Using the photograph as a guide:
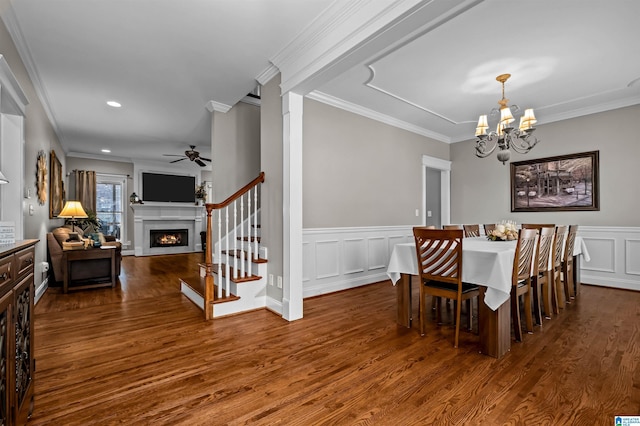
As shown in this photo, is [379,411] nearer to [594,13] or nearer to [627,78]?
[594,13]

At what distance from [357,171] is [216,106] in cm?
222

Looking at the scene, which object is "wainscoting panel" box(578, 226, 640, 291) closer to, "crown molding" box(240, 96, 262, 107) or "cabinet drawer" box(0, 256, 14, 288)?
"crown molding" box(240, 96, 262, 107)

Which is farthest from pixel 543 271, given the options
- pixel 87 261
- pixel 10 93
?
pixel 87 261

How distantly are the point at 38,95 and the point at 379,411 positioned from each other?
199 inches

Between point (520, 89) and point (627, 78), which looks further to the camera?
point (520, 89)

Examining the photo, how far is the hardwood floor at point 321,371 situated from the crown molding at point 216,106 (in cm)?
277

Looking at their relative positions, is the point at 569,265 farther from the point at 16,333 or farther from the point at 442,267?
the point at 16,333

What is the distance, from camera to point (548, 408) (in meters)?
1.63

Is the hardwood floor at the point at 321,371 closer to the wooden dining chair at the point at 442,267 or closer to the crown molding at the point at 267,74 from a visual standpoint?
the wooden dining chair at the point at 442,267

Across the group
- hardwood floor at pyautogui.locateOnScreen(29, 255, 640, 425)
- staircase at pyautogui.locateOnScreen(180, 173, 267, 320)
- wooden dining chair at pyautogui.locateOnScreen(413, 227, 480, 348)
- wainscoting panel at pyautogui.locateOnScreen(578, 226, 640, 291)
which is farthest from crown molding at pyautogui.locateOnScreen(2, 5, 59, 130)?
wainscoting panel at pyautogui.locateOnScreen(578, 226, 640, 291)

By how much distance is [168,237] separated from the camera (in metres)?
8.68

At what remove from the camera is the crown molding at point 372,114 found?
407cm

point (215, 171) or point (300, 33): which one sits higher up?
point (300, 33)

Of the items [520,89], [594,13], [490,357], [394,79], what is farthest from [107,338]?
[520,89]
